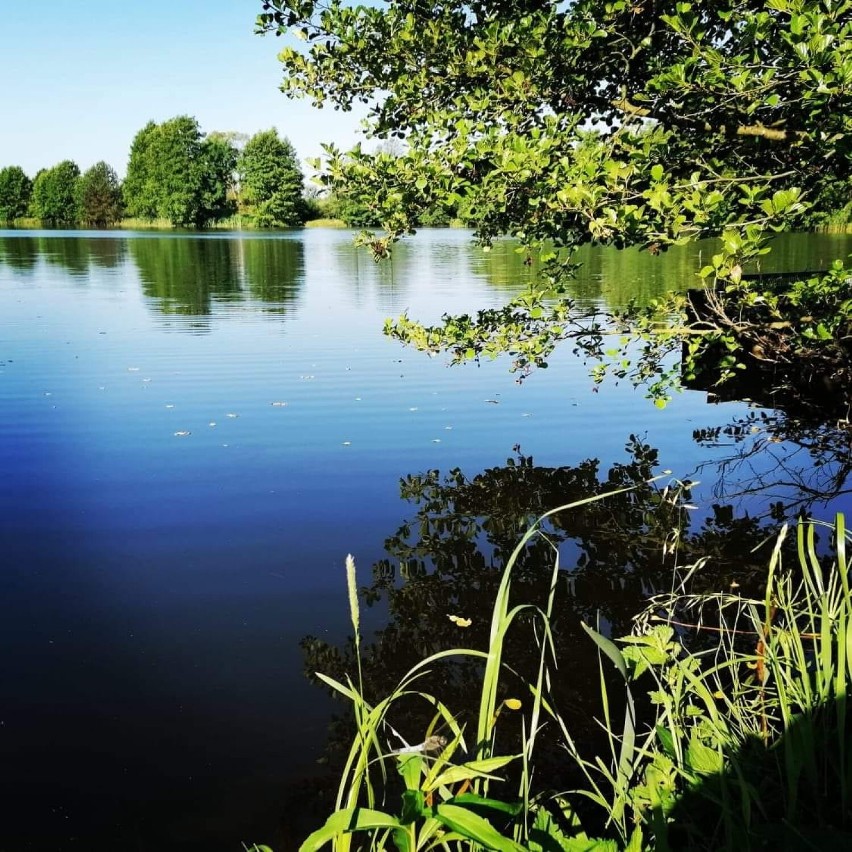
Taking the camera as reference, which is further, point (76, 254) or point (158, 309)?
point (76, 254)

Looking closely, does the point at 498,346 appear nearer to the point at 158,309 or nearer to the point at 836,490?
the point at 836,490

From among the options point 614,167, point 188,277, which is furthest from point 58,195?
point 614,167

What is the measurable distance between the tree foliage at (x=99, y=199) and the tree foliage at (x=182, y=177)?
3.07m

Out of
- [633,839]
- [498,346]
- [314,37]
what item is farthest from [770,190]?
[633,839]

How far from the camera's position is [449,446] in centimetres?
940

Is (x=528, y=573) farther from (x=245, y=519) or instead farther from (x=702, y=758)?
(x=702, y=758)

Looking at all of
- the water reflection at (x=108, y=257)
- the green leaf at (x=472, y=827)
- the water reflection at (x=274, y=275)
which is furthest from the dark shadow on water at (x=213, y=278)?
the green leaf at (x=472, y=827)

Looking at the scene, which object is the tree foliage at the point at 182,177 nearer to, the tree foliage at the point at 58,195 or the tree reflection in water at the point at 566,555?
the tree foliage at the point at 58,195

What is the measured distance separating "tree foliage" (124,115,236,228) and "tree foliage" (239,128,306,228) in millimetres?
3878

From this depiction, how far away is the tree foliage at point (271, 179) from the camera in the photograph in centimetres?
10500

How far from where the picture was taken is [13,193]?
126 metres

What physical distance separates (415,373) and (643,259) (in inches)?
1211

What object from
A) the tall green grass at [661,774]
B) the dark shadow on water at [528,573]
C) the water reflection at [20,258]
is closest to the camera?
the tall green grass at [661,774]

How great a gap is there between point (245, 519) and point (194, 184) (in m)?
106
